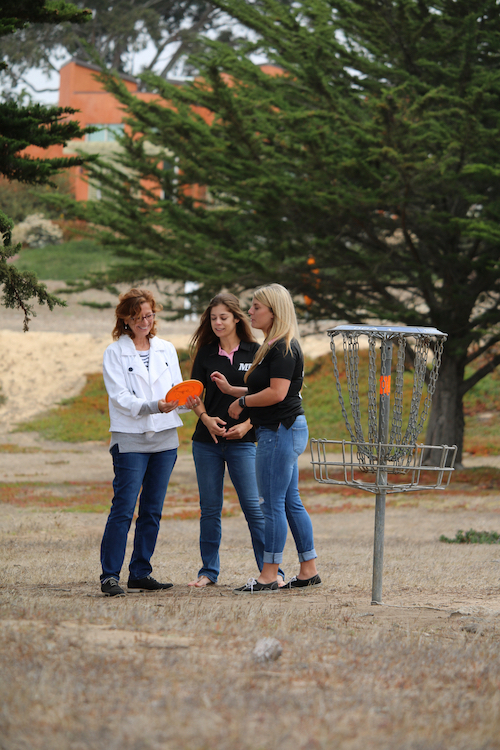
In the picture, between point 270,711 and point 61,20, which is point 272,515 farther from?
point 61,20

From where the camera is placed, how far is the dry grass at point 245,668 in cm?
244

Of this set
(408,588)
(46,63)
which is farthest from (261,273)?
(46,63)

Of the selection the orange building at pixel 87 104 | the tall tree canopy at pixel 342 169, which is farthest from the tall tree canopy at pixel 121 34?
the tall tree canopy at pixel 342 169

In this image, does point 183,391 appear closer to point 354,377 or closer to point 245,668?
point 354,377

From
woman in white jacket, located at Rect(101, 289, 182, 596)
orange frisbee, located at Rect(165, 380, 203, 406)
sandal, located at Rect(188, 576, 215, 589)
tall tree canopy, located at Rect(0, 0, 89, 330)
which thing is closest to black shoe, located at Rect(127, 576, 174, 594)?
woman in white jacket, located at Rect(101, 289, 182, 596)

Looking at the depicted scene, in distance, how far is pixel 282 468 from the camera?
4.76 metres

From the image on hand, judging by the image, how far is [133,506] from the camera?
16.2 ft

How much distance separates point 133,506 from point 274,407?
3.67 ft

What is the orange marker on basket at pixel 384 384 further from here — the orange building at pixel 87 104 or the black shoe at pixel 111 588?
the orange building at pixel 87 104

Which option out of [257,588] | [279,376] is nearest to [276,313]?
[279,376]

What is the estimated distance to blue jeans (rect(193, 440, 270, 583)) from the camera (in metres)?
5.14

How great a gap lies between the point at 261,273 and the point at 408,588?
878 cm

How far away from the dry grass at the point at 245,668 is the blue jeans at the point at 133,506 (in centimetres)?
30

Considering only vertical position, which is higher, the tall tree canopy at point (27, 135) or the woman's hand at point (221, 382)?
the tall tree canopy at point (27, 135)
